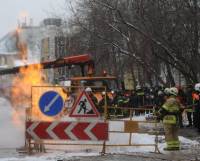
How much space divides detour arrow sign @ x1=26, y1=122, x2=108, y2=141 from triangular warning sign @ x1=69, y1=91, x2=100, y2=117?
0.24 meters

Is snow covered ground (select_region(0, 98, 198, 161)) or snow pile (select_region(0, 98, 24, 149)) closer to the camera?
snow covered ground (select_region(0, 98, 198, 161))

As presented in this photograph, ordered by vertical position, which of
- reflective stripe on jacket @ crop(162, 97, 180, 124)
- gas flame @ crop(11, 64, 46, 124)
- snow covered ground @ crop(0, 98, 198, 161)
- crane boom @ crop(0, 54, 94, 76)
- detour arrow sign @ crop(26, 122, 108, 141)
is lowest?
snow covered ground @ crop(0, 98, 198, 161)

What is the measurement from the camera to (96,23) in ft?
134

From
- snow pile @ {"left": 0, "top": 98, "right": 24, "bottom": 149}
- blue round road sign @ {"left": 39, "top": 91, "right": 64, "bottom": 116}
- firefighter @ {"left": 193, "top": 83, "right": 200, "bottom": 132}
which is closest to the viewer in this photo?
blue round road sign @ {"left": 39, "top": 91, "right": 64, "bottom": 116}

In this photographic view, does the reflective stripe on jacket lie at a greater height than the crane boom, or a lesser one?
lesser

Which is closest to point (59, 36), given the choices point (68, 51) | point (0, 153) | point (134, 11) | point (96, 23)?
point (68, 51)

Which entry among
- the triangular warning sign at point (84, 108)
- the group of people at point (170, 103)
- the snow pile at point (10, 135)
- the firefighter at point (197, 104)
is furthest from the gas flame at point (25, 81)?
the triangular warning sign at point (84, 108)

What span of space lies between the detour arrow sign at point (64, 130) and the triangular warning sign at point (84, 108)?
237 millimetres

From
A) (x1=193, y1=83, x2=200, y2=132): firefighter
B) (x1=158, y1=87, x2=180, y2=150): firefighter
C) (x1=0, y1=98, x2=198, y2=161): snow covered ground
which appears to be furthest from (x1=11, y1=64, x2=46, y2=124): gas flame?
(x1=158, y1=87, x2=180, y2=150): firefighter

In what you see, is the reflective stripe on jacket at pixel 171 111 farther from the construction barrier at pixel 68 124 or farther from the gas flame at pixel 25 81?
the gas flame at pixel 25 81

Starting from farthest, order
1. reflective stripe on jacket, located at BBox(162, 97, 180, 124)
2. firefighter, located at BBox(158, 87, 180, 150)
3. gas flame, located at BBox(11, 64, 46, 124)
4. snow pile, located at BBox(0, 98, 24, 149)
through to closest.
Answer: gas flame, located at BBox(11, 64, 46, 124), snow pile, located at BBox(0, 98, 24, 149), reflective stripe on jacket, located at BBox(162, 97, 180, 124), firefighter, located at BBox(158, 87, 180, 150)

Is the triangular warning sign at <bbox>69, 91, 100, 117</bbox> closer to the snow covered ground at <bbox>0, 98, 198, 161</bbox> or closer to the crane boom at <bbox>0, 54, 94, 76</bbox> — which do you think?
the snow covered ground at <bbox>0, 98, 198, 161</bbox>

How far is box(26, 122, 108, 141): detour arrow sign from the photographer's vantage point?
16.7 meters

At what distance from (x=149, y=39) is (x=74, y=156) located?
59.6 ft
